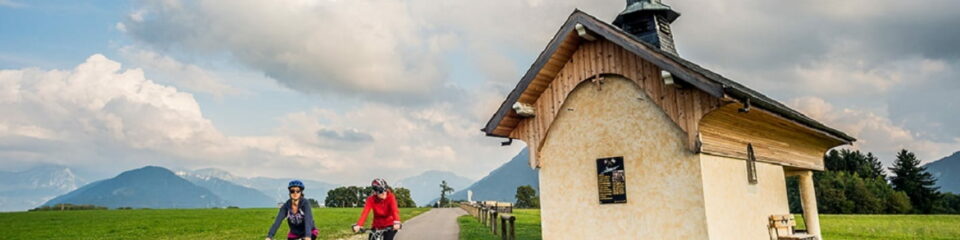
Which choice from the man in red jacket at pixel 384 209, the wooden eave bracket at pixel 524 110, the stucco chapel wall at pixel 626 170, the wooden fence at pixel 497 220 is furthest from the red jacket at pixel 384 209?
the wooden fence at pixel 497 220

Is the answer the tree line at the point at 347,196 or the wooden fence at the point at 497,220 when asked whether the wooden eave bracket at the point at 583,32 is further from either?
the tree line at the point at 347,196

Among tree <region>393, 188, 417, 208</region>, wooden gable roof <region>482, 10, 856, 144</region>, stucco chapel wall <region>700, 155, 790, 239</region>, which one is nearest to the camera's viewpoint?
wooden gable roof <region>482, 10, 856, 144</region>

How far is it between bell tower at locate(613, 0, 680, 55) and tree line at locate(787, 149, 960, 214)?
176ft

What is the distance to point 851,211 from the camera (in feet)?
200

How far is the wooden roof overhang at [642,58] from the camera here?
9992mm

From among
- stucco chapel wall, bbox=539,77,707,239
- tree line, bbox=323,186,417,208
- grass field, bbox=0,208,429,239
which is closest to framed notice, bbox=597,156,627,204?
stucco chapel wall, bbox=539,77,707,239

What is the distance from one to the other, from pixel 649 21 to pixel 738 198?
796cm

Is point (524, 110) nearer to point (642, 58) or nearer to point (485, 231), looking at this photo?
point (642, 58)

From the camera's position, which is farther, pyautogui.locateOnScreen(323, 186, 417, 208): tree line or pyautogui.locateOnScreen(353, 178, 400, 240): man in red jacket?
pyautogui.locateOnScreen(323, 186, 417, 208): tree line

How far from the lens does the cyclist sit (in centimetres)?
858

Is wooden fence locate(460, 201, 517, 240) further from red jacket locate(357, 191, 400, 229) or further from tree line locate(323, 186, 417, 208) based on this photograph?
tree line locate(323, 186, 417, 208)

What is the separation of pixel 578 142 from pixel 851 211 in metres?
62.0

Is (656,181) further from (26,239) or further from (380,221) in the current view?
(26,239)

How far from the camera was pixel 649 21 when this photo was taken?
59.8 feet
